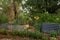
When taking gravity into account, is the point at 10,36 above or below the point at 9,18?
below

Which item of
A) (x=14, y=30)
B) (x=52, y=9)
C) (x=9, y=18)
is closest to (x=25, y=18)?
(x=9, y=18)

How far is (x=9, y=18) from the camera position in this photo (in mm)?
11148

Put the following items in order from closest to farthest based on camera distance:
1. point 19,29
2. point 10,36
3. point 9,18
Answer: point 10,36
point 19,29
point 9,18

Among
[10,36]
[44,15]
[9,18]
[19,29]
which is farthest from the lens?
[44,15]

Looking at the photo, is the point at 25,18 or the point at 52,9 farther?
the point at 52,9

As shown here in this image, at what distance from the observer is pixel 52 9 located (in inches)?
542

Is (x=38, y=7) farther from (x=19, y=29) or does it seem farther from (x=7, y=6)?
(x=19, y=29)

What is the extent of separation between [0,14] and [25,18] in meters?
1.38

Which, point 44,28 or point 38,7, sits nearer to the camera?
point 44,28

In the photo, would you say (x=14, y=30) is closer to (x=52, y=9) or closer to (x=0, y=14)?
(x=0, y=14)

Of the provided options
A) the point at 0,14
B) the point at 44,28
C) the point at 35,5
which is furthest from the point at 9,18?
the point at 35,5

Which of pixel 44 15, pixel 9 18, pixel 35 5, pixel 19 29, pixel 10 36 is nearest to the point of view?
Answer: pixel 10 36

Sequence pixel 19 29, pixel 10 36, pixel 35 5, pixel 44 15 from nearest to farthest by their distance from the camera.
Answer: pixel 10 36, pixel 19 29, pixel 44 15, pixel 35 5

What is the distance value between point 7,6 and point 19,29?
1967 mm
